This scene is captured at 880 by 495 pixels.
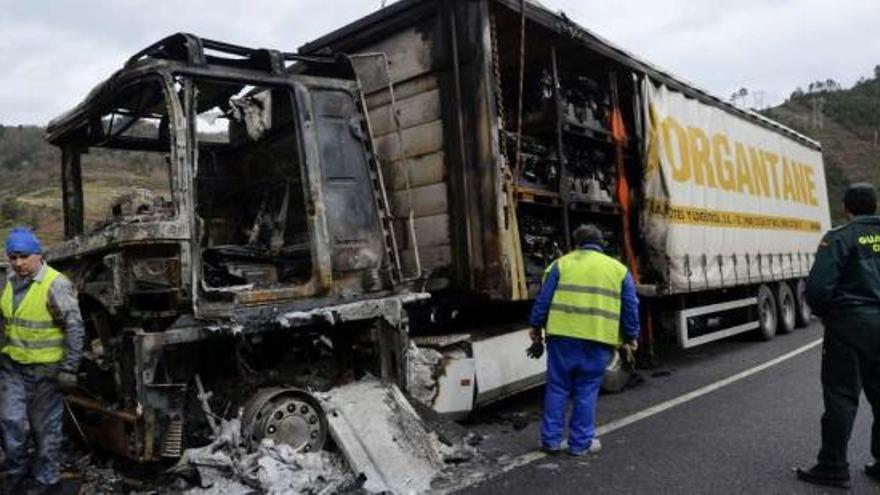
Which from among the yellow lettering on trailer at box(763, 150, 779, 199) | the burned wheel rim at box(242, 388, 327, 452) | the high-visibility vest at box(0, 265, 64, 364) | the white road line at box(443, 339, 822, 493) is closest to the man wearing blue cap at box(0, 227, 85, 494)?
the high-visibility vest at box(0, 265, 64, 364)

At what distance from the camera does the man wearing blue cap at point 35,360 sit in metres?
4.49

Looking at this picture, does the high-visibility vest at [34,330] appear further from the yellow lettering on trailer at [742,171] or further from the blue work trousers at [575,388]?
the yellow lettering on trailer at [742,171]

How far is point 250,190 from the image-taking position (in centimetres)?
544

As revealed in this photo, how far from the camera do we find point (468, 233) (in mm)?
5984

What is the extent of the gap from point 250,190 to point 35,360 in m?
1.72

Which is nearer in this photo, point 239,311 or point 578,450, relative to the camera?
point 239,311

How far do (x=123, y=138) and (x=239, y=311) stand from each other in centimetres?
202

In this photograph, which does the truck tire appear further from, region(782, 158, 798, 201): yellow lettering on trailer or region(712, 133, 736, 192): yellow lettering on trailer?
region(782, 158, 798, 201): yellow lettering on trailer

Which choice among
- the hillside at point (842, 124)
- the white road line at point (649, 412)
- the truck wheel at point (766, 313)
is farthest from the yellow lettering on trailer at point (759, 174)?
the hillside at point (842, 124)

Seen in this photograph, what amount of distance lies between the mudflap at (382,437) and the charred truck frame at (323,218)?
0.15 m

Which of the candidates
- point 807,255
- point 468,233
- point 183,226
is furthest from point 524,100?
point 807,255

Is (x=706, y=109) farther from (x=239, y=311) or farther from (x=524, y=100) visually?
(x=239, y=311)

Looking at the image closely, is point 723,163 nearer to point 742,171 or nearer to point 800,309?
point 742,171

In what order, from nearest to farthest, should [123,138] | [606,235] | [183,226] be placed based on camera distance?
[183,226] < [123,138] < [606,235]
